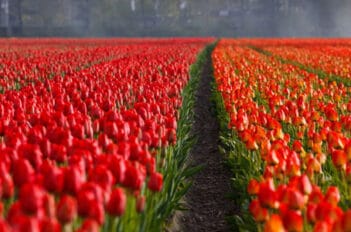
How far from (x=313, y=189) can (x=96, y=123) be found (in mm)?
2026

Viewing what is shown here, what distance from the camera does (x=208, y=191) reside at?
578 cm

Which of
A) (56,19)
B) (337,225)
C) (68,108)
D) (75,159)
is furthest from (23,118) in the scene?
(56,19)

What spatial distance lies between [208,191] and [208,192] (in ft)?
0.08

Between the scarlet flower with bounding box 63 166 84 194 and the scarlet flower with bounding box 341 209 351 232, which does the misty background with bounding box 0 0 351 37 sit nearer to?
the scarlet flower with bounding box 63 166 84 194

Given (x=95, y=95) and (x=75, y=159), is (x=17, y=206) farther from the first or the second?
(x=95, y=95)

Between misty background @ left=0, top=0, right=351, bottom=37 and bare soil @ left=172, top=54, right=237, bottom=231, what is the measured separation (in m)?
46.8

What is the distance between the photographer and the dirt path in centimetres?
495

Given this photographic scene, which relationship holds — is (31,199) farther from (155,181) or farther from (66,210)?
(155,181)

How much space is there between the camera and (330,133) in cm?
427

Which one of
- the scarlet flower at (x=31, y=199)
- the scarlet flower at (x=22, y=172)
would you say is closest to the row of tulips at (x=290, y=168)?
the scarlet flower at (x=31, y=199)

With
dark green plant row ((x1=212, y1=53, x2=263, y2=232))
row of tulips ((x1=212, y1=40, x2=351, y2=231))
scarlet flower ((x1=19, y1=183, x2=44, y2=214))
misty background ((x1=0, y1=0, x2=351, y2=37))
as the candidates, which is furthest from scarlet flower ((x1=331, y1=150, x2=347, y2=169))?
misty background ((x1=0, y1=0, x2=351, y2=37))

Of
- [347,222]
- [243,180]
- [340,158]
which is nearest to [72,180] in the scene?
[347,222]

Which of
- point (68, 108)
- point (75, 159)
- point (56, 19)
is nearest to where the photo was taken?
point (75, 159)

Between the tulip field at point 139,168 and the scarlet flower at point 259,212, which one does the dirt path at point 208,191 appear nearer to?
the tulip field at point 139,168
